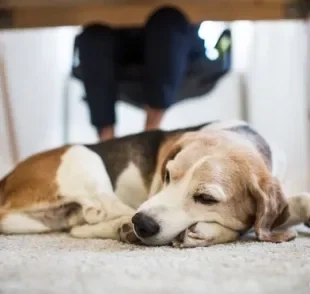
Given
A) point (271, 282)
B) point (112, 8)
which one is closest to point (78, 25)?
point (112, 8)

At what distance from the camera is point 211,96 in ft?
10.3

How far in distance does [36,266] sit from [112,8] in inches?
70.5

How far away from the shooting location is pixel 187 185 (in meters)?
1.49

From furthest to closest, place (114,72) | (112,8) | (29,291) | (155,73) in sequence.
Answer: (112,8) → (114,72) → (155,73) → (29,291)

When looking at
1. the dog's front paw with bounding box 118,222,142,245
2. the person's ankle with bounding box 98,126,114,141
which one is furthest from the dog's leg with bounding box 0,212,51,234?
the person's ankle with bounding box 98,126,114,141

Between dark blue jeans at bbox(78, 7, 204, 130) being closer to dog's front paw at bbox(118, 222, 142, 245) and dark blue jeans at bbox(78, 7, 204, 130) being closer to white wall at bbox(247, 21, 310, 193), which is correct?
white wall at bbox(247, 21, 310, 193)

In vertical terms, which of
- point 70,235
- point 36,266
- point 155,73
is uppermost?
point 155,73

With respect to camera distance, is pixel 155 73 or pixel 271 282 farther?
pixel 155 73

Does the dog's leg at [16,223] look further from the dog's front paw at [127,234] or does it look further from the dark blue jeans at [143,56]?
the dark blue jeans at [143,56]

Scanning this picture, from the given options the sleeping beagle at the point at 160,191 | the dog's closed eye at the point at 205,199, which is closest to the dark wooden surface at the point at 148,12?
the sleeping beagle at the point at 160,191

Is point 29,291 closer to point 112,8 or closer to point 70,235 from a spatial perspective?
point 70,235

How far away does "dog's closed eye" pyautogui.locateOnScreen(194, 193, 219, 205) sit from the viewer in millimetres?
1473

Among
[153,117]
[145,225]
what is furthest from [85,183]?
[153,117]

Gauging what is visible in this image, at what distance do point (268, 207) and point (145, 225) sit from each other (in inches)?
11.8
